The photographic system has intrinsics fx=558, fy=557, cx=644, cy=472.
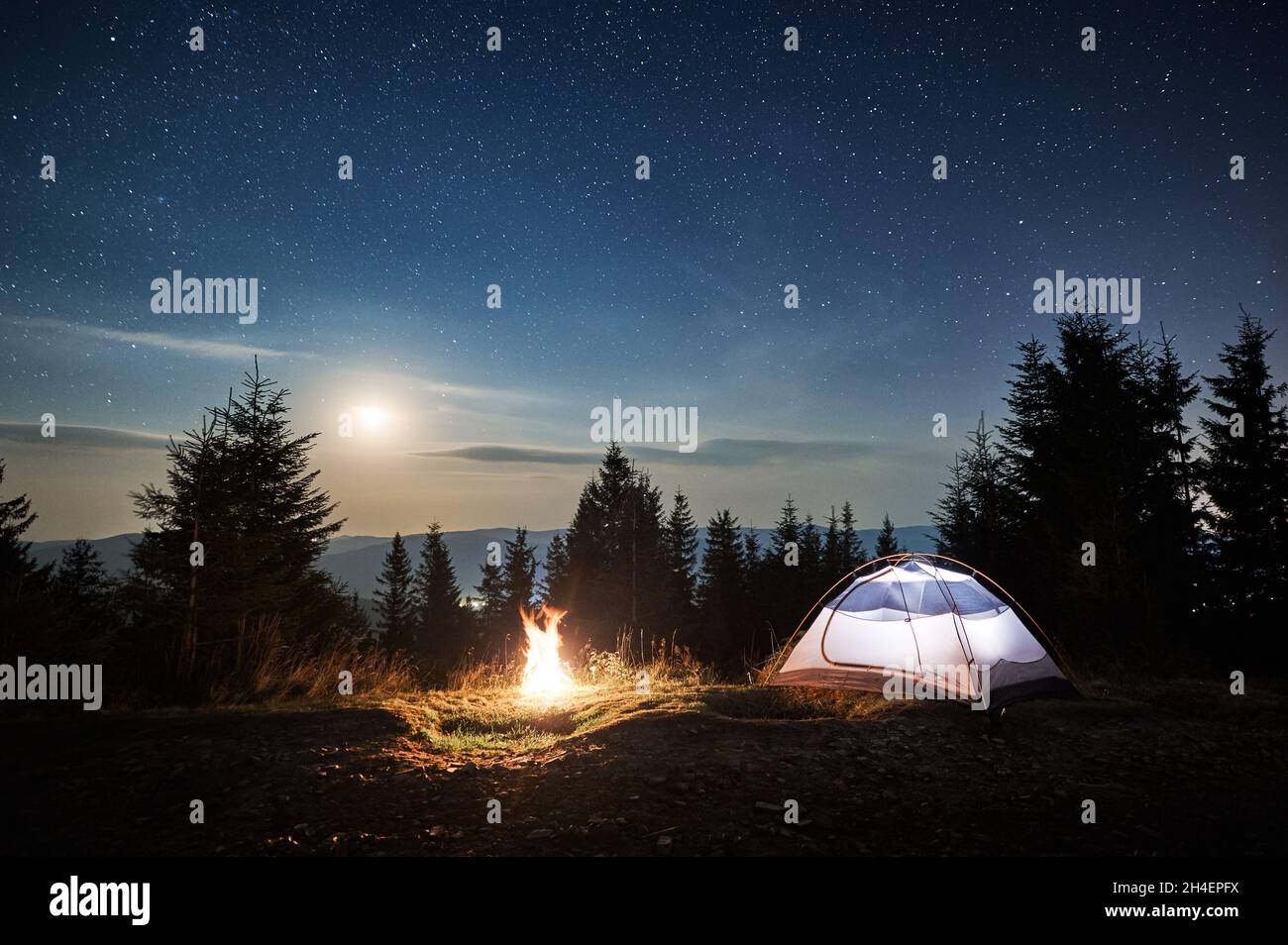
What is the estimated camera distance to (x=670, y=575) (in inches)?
1626

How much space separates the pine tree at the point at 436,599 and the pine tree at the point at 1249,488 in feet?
166

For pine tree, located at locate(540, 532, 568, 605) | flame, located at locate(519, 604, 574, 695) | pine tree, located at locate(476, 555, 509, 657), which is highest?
flame, located at locate(519, 604, 574, 695)

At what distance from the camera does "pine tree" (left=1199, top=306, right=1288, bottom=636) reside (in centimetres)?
1961

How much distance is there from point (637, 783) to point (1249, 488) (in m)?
26.6

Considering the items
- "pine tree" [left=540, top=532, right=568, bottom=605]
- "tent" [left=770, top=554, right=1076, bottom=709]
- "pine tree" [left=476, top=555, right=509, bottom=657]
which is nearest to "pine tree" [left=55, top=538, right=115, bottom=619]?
"tent" [left=770, top=554, right=1076, bottom=709]

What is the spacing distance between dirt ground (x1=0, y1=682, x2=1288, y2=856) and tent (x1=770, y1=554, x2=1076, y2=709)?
0.73 m

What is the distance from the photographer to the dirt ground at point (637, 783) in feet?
13.8

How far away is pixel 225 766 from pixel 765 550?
172 feet

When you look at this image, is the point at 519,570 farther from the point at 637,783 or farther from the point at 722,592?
the point at 637,783

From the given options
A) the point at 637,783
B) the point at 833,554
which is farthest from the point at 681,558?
the point at 637,783

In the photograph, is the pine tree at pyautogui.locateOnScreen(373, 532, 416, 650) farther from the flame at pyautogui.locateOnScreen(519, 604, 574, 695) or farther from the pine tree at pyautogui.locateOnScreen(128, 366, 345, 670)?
the flame at pyautogui.locateOnScreen(519, 604, 574, 695)

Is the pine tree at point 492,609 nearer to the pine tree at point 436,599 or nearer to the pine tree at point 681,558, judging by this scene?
the pine tree at point 436,599

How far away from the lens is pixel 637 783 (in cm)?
517

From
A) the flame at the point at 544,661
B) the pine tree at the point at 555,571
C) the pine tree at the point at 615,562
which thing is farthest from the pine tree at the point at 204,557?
the pine tree at the point at 555,571
